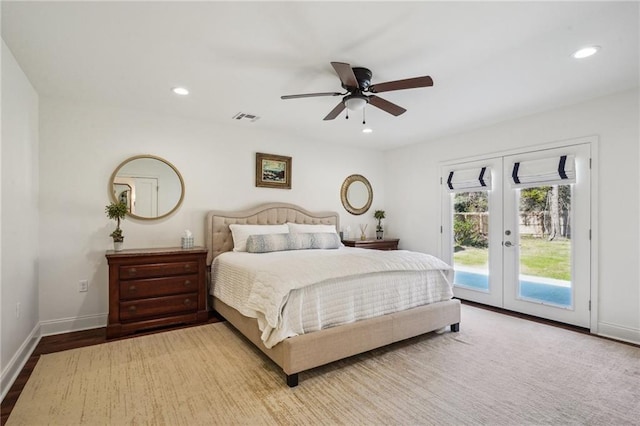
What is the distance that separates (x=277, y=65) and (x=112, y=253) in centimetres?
260

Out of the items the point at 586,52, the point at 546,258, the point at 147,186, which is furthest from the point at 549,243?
the point at 147,186

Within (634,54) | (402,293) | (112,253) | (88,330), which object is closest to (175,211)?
(112,253)

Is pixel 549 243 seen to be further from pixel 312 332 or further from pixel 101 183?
pixel 101 183

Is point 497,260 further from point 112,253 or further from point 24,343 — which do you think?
point 24,343

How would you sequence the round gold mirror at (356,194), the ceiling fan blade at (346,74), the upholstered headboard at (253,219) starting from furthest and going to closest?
1. the round gold mirror at (356,194)
2. the upholstered headboard at (253,219)
3. the ceiling fan blade at (346,74)

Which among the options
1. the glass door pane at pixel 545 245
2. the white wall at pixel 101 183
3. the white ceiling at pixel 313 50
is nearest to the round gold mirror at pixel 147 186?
the white wall at pixel 101 183

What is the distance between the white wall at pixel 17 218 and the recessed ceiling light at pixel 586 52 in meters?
4.47

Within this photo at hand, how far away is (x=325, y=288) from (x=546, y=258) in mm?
3098

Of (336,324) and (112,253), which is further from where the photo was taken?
(112,253)

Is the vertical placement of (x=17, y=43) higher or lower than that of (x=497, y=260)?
higher

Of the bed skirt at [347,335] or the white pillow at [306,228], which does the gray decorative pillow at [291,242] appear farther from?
the bed skirt at [347,335]

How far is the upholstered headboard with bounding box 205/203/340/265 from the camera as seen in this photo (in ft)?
13.9

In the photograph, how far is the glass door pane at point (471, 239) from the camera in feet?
15.1

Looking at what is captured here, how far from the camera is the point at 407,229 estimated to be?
19.0 feet
